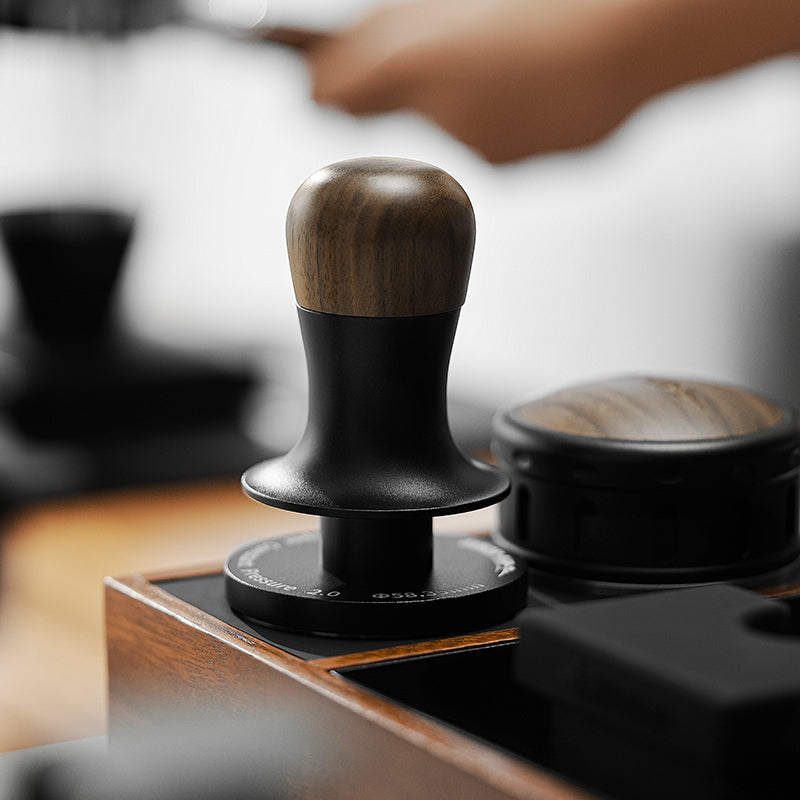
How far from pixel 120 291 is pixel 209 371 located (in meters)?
0.18

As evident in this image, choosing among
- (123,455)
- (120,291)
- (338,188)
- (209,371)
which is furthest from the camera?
(120,291)

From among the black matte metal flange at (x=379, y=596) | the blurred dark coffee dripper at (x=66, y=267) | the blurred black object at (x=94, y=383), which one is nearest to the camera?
the black matte metal flange at (x=379, y=596)

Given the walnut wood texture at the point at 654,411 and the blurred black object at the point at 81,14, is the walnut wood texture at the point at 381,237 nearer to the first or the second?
the walnut wood texture at the point at 654,411

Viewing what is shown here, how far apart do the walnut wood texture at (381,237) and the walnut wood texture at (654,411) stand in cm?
9

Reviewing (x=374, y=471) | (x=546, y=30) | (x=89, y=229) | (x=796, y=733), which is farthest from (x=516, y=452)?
(x=89, y=229)

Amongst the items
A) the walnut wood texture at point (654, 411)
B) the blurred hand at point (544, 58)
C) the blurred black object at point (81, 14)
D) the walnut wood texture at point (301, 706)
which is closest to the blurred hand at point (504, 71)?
the blurred hand at point (544, 58)

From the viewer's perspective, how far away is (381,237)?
0.36 m

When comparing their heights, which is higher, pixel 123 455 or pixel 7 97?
pixel 7 97

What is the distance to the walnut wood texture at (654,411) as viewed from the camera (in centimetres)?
44

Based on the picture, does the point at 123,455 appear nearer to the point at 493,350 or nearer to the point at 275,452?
the point at 275,452

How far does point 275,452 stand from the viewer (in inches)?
42.3

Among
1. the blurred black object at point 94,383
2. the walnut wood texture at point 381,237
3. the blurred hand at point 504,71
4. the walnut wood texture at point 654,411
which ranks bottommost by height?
the blurred black object at point 94,383

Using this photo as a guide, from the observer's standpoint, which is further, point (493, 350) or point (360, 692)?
point (493, 350)

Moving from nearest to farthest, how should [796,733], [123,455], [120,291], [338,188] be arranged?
1. [796,733]
2. [338,188]
3. [123,455]
4. [120,291]
